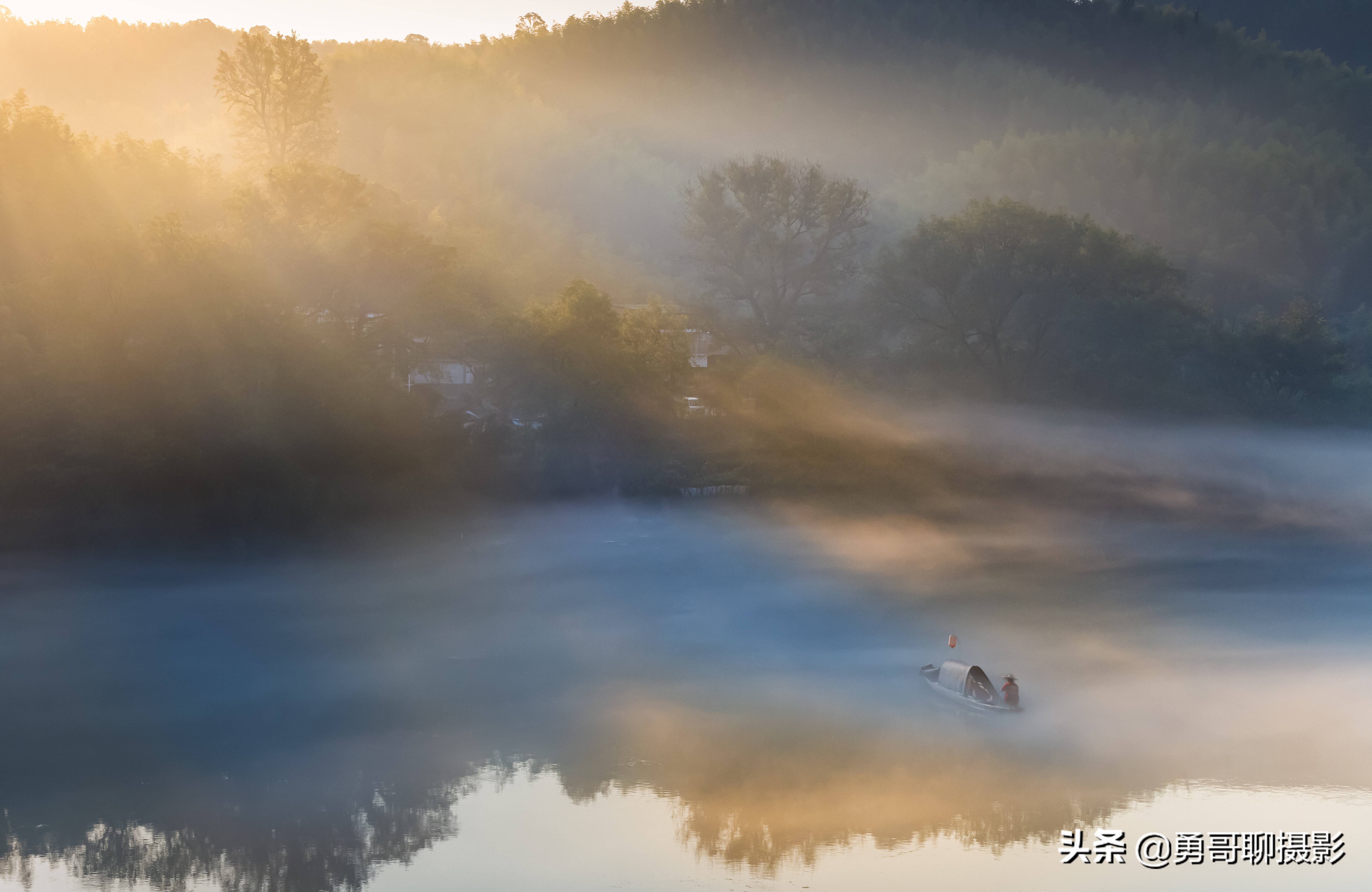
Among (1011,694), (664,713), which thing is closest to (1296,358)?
(1011,694)

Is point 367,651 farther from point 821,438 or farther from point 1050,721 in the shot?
point 821,438

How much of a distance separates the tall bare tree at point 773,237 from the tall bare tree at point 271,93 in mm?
17977

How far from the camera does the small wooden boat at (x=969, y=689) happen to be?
800 inches

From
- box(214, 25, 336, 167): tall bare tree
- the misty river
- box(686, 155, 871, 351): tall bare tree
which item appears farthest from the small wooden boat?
box(214, 25, 336, 167): tall bare tree

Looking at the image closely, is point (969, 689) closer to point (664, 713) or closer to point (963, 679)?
point (963, 679)

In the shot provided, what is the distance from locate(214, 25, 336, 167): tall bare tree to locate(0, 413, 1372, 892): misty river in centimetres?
2789

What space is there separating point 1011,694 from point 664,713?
5232 millimetres

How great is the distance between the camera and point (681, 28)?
5522 inches

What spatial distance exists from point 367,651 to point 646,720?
7.05 m

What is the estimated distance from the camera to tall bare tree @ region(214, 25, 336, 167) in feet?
196

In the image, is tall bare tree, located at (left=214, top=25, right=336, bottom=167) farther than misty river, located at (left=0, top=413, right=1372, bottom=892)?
Yes

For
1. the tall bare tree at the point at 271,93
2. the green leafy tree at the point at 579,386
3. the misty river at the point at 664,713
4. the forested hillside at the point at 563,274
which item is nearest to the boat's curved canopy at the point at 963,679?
the misty river at the point at 664,713

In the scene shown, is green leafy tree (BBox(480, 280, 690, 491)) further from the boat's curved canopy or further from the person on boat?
the person on boat

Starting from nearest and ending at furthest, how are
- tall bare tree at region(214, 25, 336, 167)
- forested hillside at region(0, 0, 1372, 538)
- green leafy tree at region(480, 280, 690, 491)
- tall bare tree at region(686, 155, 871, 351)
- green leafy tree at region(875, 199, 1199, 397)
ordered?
forested hillside at region(0, 0, 1372, 538), green leafy tree at region(480, 280, 690, 491), green leafy tree at region(875, 199, 1199, 397), tall bare tree at region(686, 155, 871, 351), tall bare tree at region(214, 25, 336, 167)
